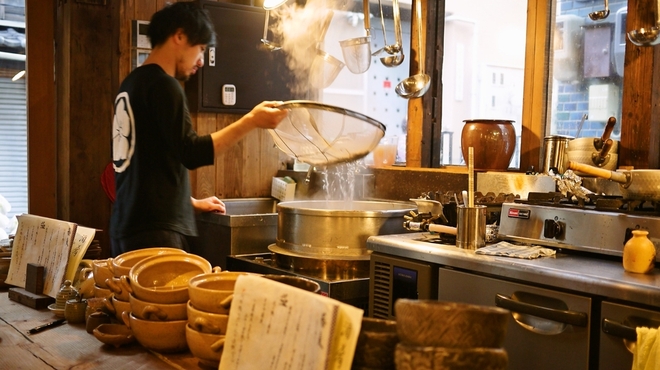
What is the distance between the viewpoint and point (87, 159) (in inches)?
166

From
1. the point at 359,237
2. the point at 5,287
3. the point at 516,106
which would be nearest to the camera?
the point at 5,287

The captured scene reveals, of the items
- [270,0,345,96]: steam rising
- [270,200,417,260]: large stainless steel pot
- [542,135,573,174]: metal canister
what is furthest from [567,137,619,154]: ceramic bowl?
[270,0,345,96]: steam rising

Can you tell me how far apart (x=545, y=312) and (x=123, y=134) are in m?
1.68

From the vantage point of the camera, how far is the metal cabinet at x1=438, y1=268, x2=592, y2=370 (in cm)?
204

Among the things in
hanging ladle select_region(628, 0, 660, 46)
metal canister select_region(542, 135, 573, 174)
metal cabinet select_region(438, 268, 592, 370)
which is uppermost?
hanging ladle select_region(628, 0, 660, 46)

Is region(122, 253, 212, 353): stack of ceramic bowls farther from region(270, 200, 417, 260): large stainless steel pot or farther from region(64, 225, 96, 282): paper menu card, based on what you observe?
region(270, 200, 417, 260): large stainless steel pot

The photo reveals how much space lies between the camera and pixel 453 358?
0.99 metres

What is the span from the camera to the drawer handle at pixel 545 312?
203 cm

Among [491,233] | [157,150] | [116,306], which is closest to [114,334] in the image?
[116,306]

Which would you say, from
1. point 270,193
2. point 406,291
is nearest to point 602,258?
point 406,291

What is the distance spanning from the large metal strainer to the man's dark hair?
53cm

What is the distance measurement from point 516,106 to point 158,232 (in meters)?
2.84

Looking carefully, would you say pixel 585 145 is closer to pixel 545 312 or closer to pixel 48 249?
pixel 545 312

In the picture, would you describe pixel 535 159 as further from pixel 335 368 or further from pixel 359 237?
pixel 335 368
